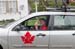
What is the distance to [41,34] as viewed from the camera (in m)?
6.45

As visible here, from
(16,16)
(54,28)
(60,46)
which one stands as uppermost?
(54,28)

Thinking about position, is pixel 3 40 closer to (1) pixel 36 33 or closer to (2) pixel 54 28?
(1) pixel 36 33

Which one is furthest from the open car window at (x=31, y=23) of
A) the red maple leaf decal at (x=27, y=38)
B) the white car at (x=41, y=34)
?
the red maple leaf decal at (x=27, y=38)

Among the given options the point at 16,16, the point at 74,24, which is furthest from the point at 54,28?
the point at 16,16

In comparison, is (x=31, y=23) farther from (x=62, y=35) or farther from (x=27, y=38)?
(x=62, y=35)

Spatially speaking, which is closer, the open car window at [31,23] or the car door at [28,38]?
the car door at [28,38]

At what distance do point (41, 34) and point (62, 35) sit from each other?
613mm

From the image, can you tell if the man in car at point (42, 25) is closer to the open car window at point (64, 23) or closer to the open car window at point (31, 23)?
the open car window at point (31, 23)

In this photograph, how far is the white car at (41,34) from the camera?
21.2 ft

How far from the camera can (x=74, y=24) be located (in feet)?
21.5

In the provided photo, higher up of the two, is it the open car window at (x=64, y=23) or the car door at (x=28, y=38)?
the open car window at (x=64, y=23)

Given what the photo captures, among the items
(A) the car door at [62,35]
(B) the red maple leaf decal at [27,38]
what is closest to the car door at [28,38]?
(B) the red maple leaf decal at [27,38]

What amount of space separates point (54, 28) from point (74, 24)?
61cm

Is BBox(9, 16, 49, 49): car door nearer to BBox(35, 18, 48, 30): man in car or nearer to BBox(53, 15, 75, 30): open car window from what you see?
BBox(35, 18, 48, 30): man in car
